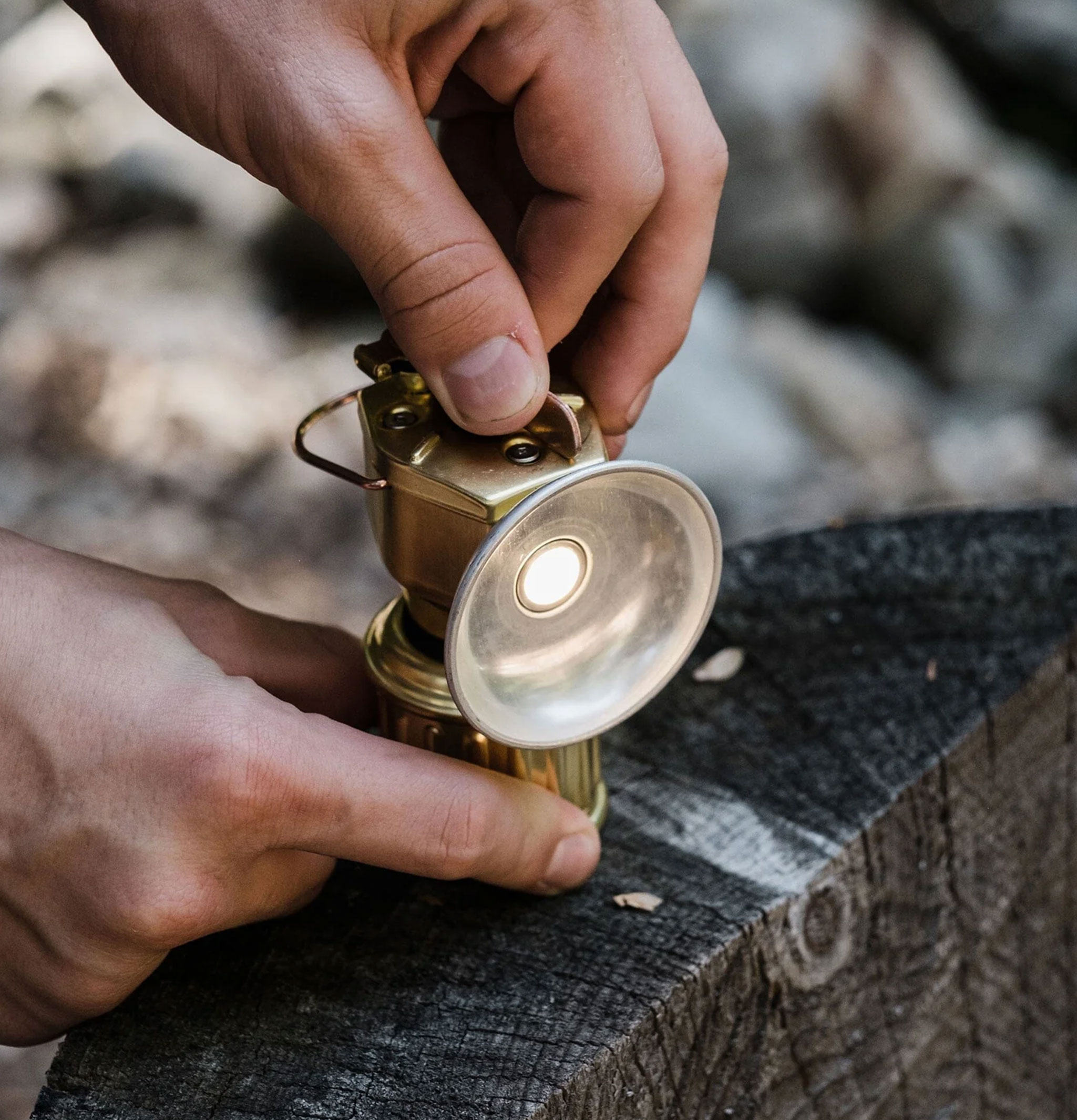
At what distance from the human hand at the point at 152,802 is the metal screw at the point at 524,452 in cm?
18

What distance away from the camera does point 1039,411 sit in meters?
2.77

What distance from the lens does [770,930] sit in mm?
811

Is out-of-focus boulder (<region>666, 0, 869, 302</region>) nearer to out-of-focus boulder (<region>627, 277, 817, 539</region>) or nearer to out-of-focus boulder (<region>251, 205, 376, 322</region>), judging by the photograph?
out-of-focus boulder (<region>627, 277, 817, 539</region>)

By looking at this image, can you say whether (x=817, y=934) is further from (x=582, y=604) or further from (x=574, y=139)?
(x=574, y=139)

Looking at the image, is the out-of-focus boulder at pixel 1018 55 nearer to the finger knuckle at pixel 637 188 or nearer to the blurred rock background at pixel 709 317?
the blurred rock background at pixel 709 317

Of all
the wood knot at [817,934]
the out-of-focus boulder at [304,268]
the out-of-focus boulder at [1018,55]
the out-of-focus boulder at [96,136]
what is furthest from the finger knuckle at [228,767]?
the out-of-focus boulder at [1018,55]

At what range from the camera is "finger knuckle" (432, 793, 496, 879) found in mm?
746

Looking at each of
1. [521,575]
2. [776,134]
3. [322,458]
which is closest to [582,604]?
[521,575]

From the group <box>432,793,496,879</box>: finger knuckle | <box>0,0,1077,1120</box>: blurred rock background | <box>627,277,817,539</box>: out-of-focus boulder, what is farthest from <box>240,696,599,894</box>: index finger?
<box>627,277,817,539</box>: out-of-focus boulder

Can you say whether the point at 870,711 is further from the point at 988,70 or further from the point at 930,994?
the point at 988,70

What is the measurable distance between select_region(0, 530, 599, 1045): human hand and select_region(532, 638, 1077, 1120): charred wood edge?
0.15 m

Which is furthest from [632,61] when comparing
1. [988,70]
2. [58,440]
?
[988,70]

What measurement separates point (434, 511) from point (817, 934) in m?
0.39

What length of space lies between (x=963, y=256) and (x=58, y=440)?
1.97m
